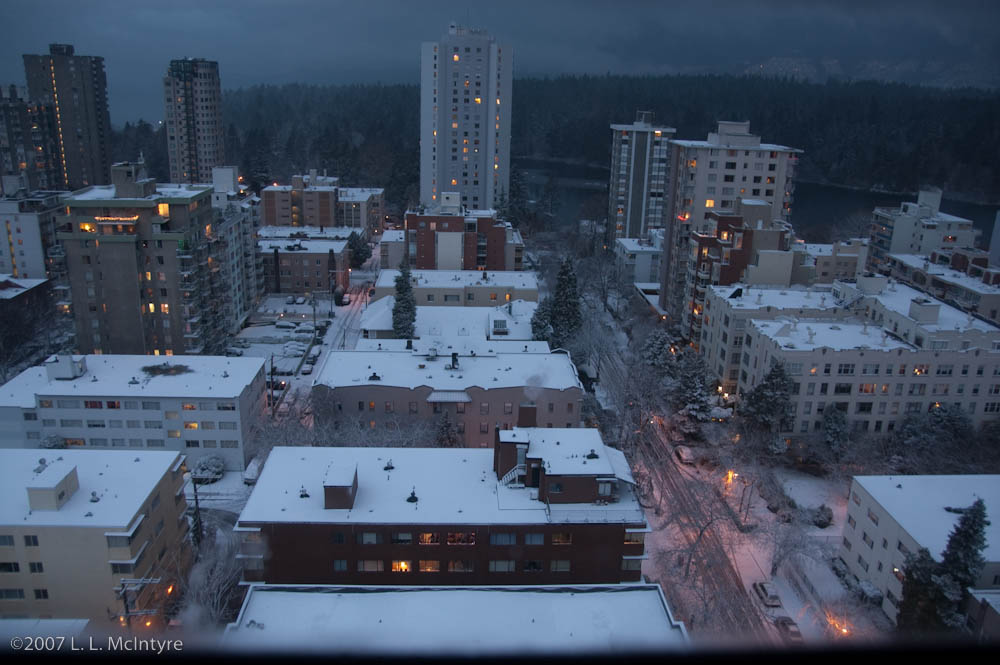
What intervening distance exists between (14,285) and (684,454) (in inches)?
819

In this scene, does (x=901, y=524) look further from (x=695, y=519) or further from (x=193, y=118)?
(x=193, y=118)

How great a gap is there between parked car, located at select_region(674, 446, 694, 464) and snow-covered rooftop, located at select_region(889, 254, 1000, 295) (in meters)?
11.7

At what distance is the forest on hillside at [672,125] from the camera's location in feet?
150

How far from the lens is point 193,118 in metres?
41.1

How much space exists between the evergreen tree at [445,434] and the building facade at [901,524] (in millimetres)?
7087

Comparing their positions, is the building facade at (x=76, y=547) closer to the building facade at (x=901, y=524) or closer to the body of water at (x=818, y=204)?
the building facade at (x=901, y=524)

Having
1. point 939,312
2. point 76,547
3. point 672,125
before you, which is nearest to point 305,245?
point 76,547

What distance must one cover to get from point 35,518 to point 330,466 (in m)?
3.66

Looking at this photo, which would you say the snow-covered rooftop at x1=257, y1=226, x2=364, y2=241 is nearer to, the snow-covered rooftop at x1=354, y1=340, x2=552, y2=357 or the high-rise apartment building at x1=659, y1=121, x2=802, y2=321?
the snow-covered rooftop at x1=354, y1=340, x2=552, y2=357

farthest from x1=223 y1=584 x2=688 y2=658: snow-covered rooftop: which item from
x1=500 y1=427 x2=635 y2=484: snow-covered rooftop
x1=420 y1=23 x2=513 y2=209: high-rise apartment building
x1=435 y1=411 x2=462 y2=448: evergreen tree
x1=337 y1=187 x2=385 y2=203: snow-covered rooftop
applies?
x1=420 y1=23 x2=513 y2=209: high-rise apartment building

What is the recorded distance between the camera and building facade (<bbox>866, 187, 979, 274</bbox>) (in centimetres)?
2655

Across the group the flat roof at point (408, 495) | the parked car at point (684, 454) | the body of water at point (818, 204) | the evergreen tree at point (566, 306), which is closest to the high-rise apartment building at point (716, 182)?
the evergreen tree at point (566, 306)

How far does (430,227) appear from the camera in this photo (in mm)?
24891

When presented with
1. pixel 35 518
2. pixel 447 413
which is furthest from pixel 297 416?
pixel 35 518
